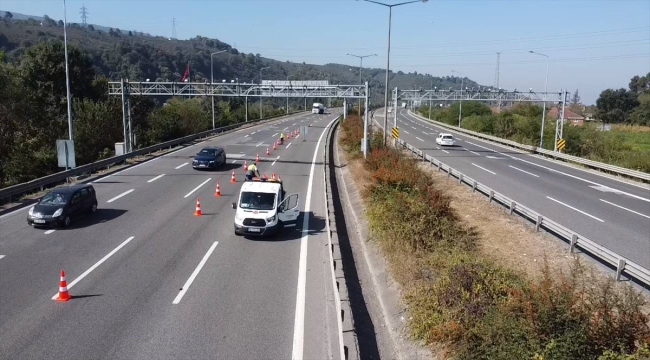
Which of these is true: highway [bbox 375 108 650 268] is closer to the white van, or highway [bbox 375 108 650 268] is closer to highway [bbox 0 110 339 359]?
highway [bbox 0 110 339 359]

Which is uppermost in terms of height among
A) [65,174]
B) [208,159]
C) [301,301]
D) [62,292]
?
[208,159]

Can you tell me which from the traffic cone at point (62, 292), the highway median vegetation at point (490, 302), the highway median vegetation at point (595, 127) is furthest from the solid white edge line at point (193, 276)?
the highway median vegetation at point (595, 127)

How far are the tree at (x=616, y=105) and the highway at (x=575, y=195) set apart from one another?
83.4 meters

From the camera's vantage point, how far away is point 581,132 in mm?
55594

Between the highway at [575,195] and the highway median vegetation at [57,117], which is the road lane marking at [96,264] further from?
the highway median vegetation at [57,117]

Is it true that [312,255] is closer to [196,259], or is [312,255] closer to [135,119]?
[196,259]

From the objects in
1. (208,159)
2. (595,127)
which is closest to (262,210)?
(208,159)

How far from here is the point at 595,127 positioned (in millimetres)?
59750

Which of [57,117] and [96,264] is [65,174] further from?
[57,117]

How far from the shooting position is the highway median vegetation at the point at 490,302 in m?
7.94

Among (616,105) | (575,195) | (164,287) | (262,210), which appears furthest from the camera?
(616,105)

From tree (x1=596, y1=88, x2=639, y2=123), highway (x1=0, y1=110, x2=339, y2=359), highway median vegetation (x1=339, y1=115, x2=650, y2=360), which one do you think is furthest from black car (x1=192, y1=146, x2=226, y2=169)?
tree (x1=596, y1=88, x2=639, y2=123)

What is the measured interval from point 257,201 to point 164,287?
5679 millimetres

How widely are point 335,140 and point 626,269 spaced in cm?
4609
